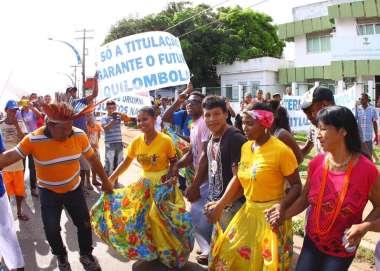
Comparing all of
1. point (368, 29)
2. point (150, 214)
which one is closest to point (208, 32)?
point (368, 29)

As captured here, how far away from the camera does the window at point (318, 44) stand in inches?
1164

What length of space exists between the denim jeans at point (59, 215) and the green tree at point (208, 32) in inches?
1190

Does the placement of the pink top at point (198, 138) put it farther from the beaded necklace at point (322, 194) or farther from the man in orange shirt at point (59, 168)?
the beaded necklace at point (322, 194)

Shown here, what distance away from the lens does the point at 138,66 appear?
716cm

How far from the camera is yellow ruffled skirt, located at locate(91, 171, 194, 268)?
4.38 meters

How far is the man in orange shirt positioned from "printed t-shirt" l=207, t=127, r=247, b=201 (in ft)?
3.92

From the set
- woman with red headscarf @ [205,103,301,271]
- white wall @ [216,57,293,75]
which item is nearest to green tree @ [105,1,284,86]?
white wall @ [216,57,293,75]

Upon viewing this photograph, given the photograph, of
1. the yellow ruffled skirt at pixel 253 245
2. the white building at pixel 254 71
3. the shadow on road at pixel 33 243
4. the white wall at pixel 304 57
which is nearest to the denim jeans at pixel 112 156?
the shadow on road at pixel 33 243

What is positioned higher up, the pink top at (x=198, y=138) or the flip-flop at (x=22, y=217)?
the pink top at (x=198, y=138)

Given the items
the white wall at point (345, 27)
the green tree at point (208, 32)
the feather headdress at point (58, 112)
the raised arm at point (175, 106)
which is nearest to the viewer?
the feather headdress at point (58, 112)

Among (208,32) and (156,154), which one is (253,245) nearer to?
(156,154)

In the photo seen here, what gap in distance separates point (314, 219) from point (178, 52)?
5.18 meters

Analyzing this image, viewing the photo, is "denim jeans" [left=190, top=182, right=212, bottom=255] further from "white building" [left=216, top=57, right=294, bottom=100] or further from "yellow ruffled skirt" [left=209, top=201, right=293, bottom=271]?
"white building" [left=216, top=57, right=294, bottom=100]

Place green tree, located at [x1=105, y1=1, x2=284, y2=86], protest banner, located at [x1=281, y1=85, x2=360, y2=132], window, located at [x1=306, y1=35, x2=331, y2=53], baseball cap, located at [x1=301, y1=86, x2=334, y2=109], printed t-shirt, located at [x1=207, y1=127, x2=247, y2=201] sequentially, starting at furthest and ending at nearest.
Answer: green tree, located at [x1=105, y1=1, x2=284, y2=86], window, located at [x1=306, y1=35, x2=331, y2=53], protest banner, located at [x1=281, y1=85, x2=360, y2=132], printed t-shirt, located at [x1=207, y1=127, x2=247, y2=201], baseball cap, located at [x1=301, y1=86, x2=334, y2=109]
